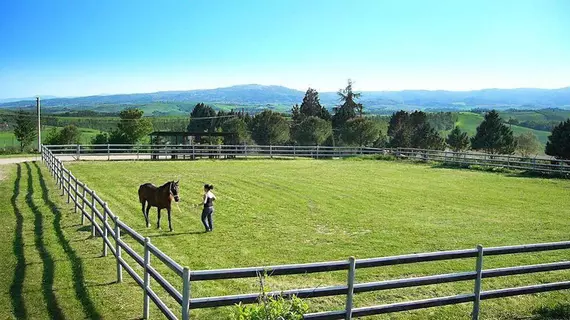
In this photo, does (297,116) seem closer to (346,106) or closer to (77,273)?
(346,106)

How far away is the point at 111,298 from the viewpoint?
26.0ft

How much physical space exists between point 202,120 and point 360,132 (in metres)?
49.7

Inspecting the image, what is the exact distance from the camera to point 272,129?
6794cm

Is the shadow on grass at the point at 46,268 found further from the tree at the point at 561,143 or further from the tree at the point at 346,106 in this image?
the tree at the point at 346,106

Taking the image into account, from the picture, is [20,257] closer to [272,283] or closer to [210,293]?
[210,293]

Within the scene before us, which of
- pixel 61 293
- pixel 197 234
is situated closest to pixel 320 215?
pixel 197 234

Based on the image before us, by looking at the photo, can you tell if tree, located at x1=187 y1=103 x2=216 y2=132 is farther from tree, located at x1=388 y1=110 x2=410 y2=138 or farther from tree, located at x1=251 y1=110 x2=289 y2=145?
tree, located at x1=388 y1=110 x2=410 y2=138

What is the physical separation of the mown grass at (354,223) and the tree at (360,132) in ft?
98.2

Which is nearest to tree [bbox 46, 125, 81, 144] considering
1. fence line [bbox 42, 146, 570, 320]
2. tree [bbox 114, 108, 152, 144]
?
tree [bbox 114, 108, 152, 144]

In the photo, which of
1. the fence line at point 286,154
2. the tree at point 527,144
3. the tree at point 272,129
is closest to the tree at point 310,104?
the tree at point 272,129

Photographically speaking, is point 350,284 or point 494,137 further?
point 494,137

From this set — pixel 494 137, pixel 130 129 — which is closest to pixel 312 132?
pixel 130 129

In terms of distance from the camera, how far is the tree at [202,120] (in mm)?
96875

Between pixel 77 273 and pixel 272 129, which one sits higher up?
pixel 272 129
